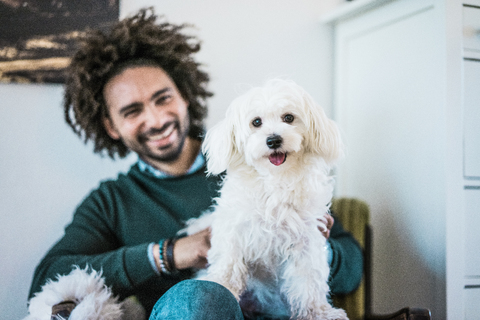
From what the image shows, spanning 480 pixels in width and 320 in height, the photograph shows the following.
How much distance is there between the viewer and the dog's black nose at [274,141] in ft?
2.91

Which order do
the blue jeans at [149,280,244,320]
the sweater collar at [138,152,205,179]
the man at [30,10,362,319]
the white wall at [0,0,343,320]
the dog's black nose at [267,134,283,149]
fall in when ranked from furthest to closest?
the sweater collar at [138,152,205,179]
the white wall at [0,0,343,320]
the man at [30,10,362,319]
the dog's black nose at [267,134,283,149]
the blue jeans at [149,280,244,320]

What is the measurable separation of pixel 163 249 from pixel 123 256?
14 centimetres

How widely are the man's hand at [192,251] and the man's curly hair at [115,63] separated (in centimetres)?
56

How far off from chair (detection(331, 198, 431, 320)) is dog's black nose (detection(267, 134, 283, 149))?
671 millimetres

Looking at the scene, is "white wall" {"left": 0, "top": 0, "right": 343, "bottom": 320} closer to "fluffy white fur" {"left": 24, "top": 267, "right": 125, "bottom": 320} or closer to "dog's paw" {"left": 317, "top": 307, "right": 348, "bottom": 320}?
"fluffy white fur" {"left": 24, "top": 267, "right": 125, "bottom": 320}

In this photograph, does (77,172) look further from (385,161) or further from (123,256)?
(385,161)

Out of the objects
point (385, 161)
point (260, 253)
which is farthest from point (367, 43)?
point (260, 253)

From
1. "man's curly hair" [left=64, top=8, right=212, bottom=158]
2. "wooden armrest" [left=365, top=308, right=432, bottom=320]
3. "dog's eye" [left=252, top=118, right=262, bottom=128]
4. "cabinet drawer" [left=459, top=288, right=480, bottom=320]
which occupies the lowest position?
"cabinet drawer" [left=459, top=288, right=480, bottom=320]

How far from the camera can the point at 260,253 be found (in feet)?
3.14

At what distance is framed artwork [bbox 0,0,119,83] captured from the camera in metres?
1.28

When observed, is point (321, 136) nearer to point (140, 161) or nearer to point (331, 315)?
point (331, 315)

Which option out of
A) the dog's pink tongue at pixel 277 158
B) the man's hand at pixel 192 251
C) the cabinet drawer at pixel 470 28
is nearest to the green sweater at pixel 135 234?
the man's hand at pixel 192 251

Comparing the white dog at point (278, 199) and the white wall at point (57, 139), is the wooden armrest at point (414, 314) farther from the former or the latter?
the white wall at point (57, 139)

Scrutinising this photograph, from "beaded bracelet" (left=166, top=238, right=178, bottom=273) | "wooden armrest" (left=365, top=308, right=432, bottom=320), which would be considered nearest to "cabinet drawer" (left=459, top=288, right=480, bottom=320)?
"wooden armrest" (left=365, top=308, right=432, bottom=320)
